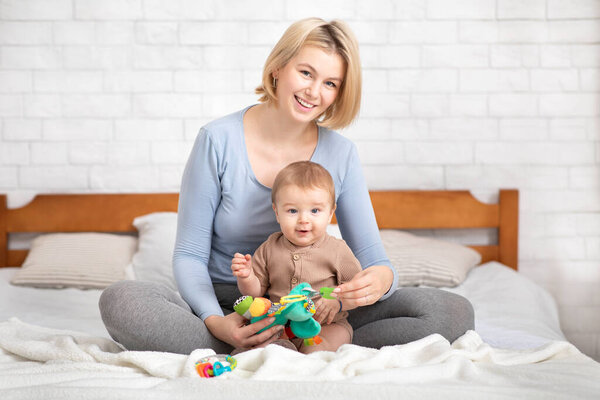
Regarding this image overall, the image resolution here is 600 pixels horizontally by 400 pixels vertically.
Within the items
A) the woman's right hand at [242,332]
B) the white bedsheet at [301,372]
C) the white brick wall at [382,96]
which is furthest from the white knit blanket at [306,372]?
the white brick wall at [382,96]

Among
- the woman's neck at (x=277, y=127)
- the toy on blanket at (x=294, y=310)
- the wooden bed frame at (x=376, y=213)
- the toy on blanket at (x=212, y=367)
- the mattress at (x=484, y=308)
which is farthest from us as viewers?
the wooden bed frame at (x=376, y=213)

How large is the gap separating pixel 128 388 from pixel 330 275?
1.96 ft

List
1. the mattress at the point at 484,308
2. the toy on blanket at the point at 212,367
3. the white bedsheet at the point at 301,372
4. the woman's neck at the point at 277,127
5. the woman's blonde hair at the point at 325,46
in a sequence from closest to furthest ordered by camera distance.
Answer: the white bedsheet at the point at 301,372 → the toy on blanket at the point at 212,367 → the woman's blonde hair at the point at 325,46 → the woman's neck at the point at 277,127 → the mattress at the point at 484,308

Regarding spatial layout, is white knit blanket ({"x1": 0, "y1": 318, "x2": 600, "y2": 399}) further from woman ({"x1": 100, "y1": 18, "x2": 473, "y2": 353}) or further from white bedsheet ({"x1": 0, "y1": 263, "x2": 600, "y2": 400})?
woman ({"x1": 100, "y1": 18, "x2": 473, "y2": 353})

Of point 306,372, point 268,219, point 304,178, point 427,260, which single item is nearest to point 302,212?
point 304,178

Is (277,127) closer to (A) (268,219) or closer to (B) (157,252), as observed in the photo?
(A) (268,219)

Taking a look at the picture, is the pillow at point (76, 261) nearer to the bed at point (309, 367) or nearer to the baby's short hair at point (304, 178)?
the bed at point (309, 367)

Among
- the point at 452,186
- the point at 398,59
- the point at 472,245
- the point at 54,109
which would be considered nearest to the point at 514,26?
the point at 398,59

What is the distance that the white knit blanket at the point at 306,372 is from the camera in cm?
100

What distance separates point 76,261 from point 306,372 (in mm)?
1562

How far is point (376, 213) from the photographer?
2.80 m

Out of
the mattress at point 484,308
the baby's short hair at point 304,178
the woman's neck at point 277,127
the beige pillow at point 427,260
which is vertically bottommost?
the mattress at point 484,308

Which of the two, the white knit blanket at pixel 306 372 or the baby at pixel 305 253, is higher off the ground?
the baby at pixel 305 253

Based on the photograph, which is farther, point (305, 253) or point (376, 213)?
point (376, 213)
